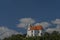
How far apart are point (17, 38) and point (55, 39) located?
725 inches

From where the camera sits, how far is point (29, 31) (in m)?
131

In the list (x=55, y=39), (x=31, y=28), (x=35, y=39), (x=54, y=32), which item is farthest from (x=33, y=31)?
(x=35, y=39)

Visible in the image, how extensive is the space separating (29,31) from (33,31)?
1936mm

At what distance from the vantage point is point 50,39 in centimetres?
8475

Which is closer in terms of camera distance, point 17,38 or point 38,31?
point 17,38

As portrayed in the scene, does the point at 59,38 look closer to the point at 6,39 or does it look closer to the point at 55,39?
the point at 55,39

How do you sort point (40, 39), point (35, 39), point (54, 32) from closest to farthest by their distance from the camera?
point (35, 39) < point (40, 39) < point (54, 32)

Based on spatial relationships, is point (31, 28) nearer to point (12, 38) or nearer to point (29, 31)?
point (29, 31)

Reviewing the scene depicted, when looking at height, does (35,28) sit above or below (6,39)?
above

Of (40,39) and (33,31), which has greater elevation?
(33,31)

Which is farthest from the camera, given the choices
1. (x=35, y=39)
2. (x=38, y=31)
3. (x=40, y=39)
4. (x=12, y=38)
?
(x=38, y=31)

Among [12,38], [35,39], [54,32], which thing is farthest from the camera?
[54,32]

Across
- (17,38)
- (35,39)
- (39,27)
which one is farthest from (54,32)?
(35,39)

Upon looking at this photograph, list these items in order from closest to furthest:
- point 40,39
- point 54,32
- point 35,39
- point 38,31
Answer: point 35,39 < point 40,39 < point 54,32 < point 38,31
